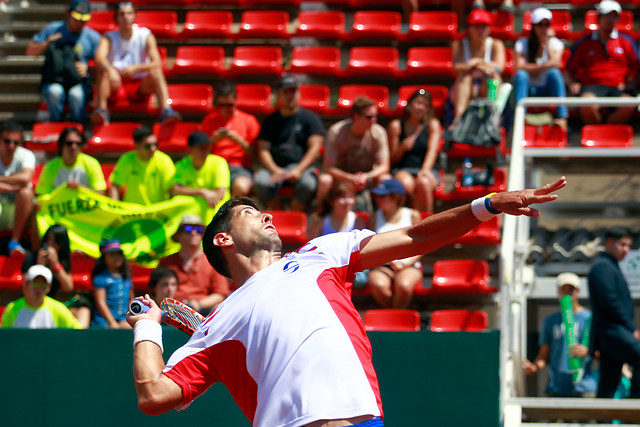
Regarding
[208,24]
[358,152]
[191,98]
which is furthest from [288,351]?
[208,24]

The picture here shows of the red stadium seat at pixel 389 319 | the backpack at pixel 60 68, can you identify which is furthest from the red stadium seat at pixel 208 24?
the red stadium seat at pixel 389 319

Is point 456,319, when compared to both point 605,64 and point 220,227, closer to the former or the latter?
point 605,64

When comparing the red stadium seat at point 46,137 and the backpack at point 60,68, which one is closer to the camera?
the red stadium seat at point 46,137

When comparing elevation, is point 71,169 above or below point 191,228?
above

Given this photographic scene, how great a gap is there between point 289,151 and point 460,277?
1.98m

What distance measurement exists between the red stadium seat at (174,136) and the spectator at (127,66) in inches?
4.7

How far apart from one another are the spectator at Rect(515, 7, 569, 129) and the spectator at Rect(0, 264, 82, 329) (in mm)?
4718

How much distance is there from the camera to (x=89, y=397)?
6.35m

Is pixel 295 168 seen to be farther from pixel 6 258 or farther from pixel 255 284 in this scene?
pixel 255 284

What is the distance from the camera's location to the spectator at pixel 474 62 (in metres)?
9.00

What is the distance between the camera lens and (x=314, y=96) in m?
10.1

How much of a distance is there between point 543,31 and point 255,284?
6.55 meters

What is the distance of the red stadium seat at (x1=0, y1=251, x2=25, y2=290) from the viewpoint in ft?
26.8

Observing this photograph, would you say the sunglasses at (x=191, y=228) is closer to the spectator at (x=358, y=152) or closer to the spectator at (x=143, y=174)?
the spectator at (x=143, y=174)
